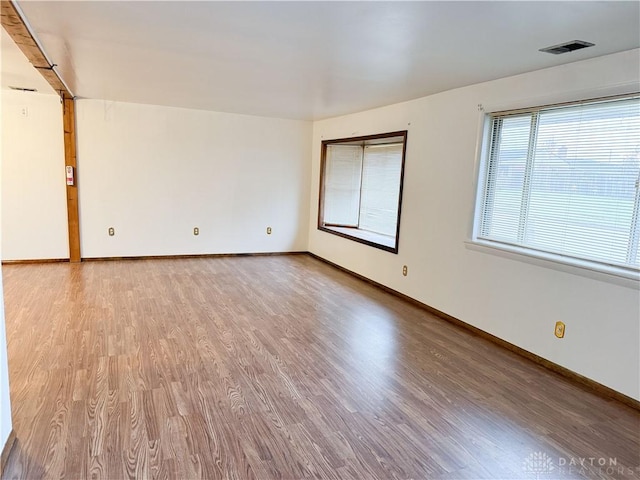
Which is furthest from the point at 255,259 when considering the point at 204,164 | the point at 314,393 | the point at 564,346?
the point at 564,346

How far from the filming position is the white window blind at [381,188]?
5480 millimetres

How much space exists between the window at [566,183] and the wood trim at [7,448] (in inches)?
138

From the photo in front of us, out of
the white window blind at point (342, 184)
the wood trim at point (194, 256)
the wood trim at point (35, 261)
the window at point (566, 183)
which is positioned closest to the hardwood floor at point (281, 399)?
the window at point (566, 183)

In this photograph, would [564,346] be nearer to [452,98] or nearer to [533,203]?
[533,203]

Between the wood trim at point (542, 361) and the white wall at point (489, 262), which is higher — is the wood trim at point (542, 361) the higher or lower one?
the lower one

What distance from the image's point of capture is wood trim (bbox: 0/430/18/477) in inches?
70.3

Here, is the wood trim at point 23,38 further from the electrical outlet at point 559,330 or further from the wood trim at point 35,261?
the electrical outlet at point 559,330

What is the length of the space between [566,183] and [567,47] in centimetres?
96

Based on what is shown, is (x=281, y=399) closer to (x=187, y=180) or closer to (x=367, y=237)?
(x=367, y=237)

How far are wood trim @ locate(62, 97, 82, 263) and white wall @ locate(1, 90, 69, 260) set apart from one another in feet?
0.27

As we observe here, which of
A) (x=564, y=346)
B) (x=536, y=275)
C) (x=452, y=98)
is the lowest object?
(x=564, y=346)

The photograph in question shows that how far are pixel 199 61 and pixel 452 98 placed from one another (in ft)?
7.65

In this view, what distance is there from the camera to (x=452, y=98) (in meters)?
3.90

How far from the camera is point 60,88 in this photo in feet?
15.6
